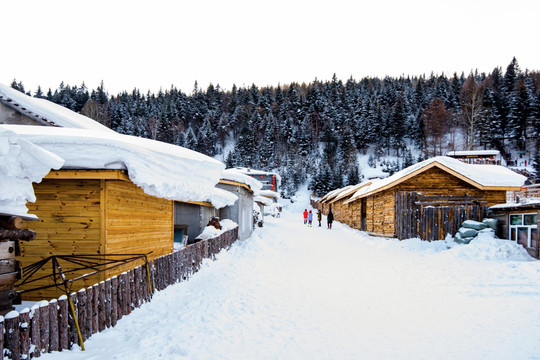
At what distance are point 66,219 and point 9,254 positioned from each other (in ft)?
7.83

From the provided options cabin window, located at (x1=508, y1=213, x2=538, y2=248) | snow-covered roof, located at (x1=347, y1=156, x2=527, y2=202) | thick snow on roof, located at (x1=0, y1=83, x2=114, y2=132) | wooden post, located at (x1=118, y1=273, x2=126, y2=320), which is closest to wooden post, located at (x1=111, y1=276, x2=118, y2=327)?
wooden post, located at (x1=118, y1=273, x2=126, y2=320)

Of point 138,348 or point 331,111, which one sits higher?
point 331,111

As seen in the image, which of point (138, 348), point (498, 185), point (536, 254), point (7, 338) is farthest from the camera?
point (498, 185)

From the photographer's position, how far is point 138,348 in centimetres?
444

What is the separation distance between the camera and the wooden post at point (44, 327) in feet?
12.6

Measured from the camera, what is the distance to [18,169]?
3.91m

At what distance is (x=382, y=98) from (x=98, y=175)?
106009 millimetres

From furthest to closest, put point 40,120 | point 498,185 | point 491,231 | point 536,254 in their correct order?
point 498,185 < point 40,120 < point 491,231 < point 536,254

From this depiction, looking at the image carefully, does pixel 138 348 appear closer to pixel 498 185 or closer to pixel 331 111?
pixel 498 185

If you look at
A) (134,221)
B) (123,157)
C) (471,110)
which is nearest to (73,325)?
(123,157)

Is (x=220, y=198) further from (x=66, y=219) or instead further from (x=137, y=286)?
(x=137, y=286)

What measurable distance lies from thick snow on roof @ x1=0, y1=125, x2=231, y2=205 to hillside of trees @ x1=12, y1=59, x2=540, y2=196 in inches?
1967

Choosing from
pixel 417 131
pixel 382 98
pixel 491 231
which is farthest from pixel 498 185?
pixel 382 98

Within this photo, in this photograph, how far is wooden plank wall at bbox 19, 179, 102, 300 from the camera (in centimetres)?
660
